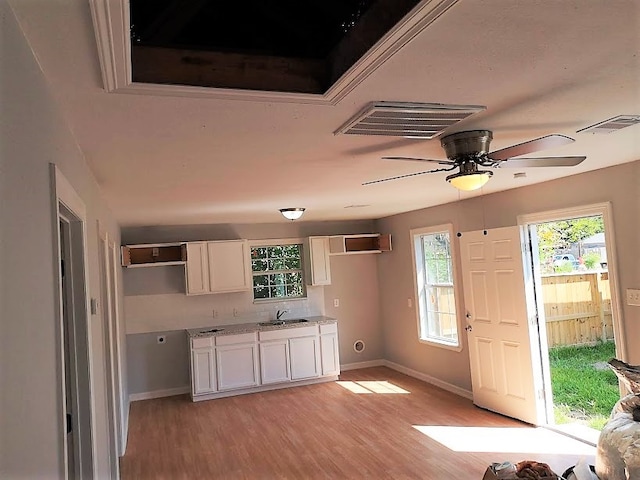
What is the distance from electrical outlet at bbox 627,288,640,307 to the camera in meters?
3.81

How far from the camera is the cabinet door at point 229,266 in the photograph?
6.77 metres

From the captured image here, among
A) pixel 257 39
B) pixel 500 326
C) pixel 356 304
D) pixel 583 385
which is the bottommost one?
pixel 583 385

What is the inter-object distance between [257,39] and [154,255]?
5.12 m

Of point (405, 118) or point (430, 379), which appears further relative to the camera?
point (430, 379)

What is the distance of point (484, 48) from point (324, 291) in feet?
20.7

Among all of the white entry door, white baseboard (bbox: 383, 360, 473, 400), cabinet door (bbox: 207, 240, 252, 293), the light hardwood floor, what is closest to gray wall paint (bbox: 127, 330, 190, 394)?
the light hardwood floor

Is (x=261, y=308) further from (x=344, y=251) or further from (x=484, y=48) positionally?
(x=484, y=48)

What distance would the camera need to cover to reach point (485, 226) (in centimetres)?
547

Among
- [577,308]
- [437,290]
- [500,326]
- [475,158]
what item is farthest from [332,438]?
[577,308]

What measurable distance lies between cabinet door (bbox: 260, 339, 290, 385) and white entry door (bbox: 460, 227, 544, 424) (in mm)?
2510

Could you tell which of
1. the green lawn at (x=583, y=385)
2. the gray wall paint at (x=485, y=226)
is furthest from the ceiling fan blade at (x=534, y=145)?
the green lawn at (x=583, y=385)

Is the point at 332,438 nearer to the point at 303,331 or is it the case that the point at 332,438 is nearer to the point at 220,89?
the point at 303,331

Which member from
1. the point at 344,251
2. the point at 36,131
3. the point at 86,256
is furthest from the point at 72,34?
the point at 344,251

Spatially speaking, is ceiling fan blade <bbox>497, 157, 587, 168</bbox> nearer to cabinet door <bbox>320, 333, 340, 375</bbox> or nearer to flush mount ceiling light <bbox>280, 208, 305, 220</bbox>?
flush mount ceiling light <bbox>280, 208, 305, 220</bbox>
